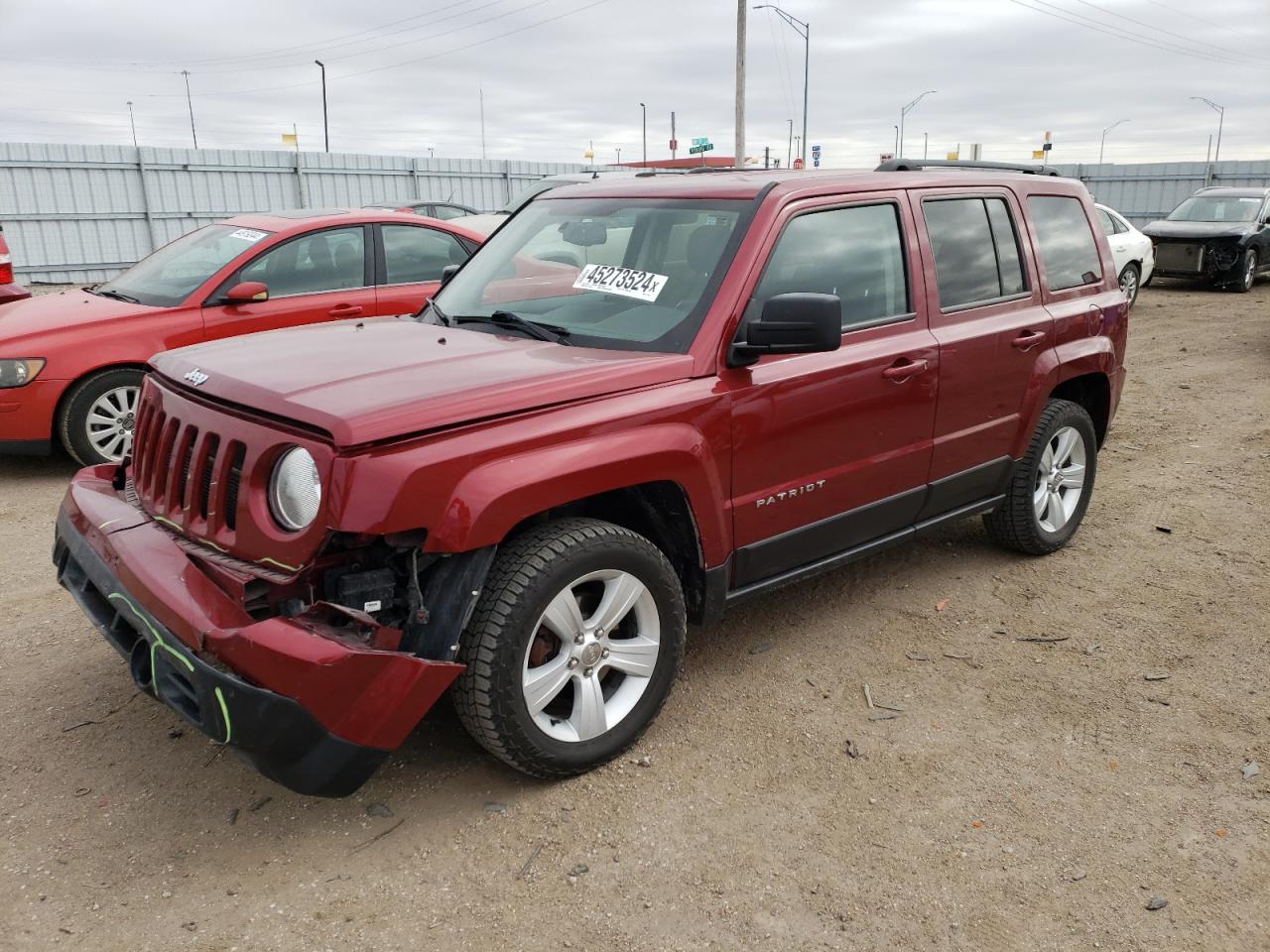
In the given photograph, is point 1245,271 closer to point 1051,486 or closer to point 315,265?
point 1051,486

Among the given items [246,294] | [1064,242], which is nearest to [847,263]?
[1064,242]

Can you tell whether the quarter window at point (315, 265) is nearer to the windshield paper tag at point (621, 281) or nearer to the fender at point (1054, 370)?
the windshield paper tag at point (621, 281)

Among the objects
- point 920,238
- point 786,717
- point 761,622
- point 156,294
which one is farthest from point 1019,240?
point 156,294

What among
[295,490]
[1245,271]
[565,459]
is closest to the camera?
[295,490]

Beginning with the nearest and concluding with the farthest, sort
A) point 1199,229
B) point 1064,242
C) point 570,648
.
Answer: point 570,648
point 1064,242
point 1199,229

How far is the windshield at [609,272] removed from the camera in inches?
139

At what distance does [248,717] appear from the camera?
8.61ft

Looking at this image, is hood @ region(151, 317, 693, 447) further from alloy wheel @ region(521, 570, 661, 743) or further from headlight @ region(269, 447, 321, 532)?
alloy wheel @ region(521, 570, 661, 743)

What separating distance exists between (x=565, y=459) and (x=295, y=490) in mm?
754

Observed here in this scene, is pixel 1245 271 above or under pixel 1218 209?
under

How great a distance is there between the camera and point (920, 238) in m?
4.14

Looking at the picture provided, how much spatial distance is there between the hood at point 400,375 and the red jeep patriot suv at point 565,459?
A: 13 millimetres

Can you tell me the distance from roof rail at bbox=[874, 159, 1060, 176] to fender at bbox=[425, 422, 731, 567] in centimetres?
193

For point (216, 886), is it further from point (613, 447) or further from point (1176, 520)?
point (1176, 520)
